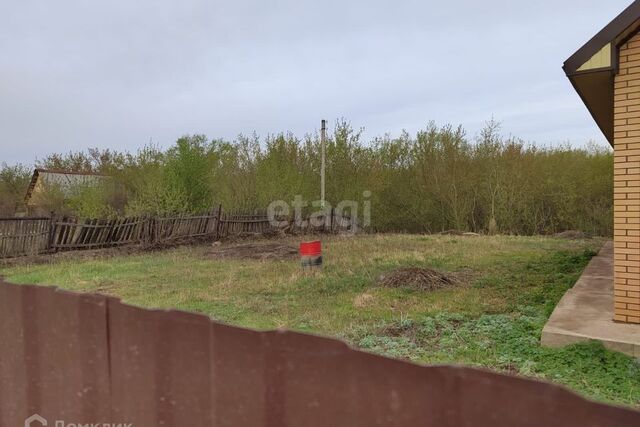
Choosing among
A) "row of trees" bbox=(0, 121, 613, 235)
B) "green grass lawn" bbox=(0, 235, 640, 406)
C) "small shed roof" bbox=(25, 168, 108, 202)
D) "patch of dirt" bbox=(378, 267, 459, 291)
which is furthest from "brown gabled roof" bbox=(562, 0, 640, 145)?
"small shed roof" bbox=(25, 168, 108, 202)

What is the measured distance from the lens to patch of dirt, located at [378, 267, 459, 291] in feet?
25.2

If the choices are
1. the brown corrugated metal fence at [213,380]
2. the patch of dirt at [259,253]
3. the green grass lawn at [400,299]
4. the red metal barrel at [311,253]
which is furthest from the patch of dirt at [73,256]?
the brown corrugated metal fence at [213,380]

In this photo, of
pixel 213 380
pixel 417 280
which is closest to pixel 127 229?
pixel 417 280

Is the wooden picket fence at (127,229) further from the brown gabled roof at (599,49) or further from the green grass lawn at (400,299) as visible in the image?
the brown gabled roof at (599,49)

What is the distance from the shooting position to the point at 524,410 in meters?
0.86

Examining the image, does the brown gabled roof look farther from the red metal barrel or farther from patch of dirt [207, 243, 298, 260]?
patch of dirt [207, 243, 298, 260]

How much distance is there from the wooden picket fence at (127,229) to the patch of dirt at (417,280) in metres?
10.4

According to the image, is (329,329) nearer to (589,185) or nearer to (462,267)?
(462,267)

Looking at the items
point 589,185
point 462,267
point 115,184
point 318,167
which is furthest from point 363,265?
point 115,184

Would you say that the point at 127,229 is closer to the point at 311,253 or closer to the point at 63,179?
the point at 311,253

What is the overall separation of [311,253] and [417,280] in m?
2.74

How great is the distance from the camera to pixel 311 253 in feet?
32.2

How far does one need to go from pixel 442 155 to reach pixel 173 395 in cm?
2332

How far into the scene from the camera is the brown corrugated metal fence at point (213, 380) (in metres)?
0.89
